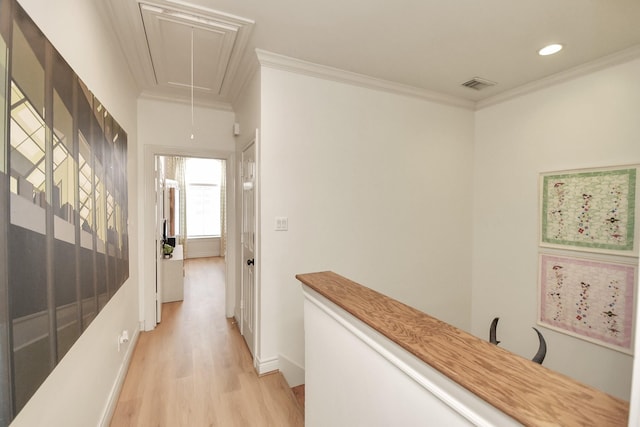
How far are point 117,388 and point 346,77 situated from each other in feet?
10.3

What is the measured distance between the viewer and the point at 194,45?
2262 millimetres

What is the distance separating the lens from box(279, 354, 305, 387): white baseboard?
2.48m

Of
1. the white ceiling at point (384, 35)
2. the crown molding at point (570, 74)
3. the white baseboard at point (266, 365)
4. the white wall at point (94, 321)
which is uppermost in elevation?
the white ceiling at point (384, 35)

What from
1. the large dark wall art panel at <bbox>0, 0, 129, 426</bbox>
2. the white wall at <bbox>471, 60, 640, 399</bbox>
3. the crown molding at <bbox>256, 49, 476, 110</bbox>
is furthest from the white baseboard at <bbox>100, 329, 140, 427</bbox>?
the white wall at <bbox>471, 60, 640, 399</bbox>

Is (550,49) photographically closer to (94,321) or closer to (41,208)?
(41,208)

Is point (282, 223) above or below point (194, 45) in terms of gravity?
below

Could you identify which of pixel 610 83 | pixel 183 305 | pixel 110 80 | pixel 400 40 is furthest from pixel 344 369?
pixel 183 305

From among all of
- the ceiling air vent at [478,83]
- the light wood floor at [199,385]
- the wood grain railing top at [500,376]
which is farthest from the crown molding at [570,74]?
the light wood floor at [199,385]

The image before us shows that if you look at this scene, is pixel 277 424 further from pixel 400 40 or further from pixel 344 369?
pixel 400 40

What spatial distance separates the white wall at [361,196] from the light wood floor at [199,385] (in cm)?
35

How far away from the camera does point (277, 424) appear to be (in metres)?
1.95

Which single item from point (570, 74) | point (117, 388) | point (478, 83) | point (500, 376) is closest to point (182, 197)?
point (117, 388)

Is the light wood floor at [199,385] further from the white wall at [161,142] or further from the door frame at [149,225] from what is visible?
the white wall at [161,142]

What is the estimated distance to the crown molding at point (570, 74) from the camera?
228cm
